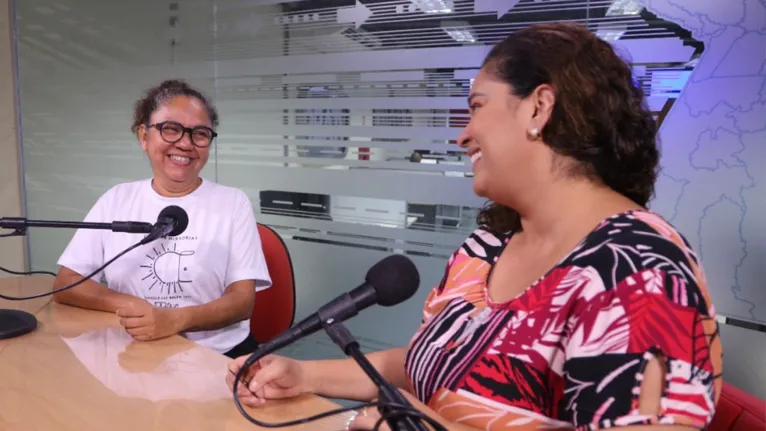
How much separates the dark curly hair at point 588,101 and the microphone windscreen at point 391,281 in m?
0.33

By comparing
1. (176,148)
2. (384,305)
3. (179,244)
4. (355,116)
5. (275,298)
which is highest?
(355,116)

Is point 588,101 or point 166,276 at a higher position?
point 588,101

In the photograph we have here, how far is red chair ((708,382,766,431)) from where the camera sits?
0.81 m

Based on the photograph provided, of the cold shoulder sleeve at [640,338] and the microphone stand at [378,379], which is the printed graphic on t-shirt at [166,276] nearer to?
the microphone stand at [378,379]

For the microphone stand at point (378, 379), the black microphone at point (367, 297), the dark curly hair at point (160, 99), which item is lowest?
the microphone stand at point (378, 379)

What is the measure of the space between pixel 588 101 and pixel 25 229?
51.4 inches

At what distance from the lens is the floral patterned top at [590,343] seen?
25.1 inches

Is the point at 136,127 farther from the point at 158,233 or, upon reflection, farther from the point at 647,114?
the point at 647,114

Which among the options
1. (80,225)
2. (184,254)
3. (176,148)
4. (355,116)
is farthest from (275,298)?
(355,116)

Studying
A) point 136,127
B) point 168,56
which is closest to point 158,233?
point 136,127

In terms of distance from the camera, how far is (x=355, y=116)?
230cm

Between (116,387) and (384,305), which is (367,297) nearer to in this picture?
(384,305)

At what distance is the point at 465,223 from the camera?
2.09 meters

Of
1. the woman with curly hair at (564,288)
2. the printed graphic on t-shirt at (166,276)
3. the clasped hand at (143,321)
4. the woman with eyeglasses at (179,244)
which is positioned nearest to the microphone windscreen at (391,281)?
the woman with curly hair at (564,288)
